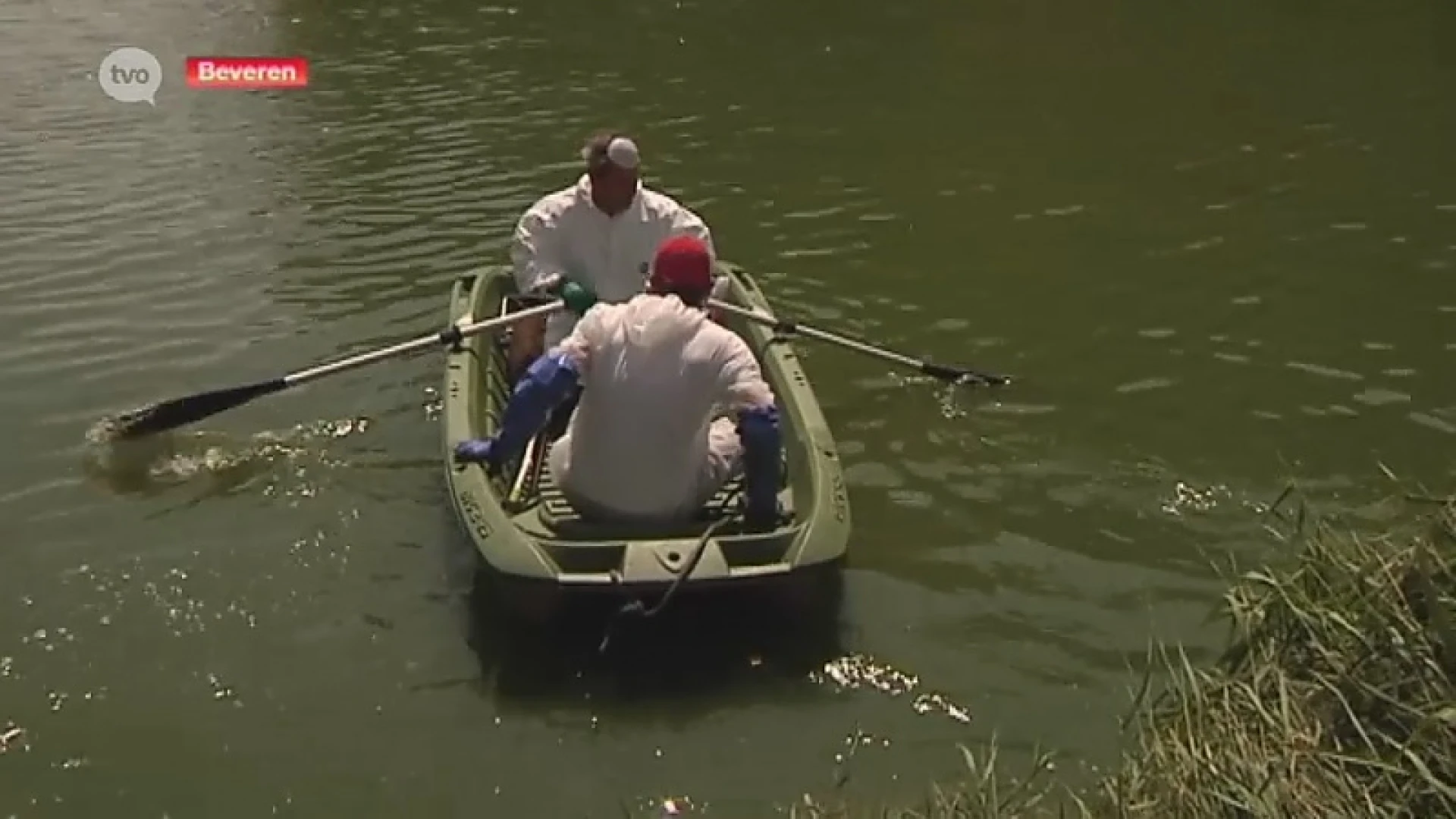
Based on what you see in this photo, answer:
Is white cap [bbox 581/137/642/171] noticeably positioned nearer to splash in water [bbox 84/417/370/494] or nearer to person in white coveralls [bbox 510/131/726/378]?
person in white coveralls [bbox 510/131/726/378]

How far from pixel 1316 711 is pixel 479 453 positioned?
401 cm

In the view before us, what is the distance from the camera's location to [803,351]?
10805mm

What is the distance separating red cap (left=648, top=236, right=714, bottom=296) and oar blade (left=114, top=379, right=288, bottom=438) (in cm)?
290

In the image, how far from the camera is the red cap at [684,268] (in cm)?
686

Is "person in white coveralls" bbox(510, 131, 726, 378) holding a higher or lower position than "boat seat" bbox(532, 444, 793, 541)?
higher

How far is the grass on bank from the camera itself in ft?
15.2

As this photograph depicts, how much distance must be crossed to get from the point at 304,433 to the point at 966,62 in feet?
42.0

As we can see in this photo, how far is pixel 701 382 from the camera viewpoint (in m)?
6.82

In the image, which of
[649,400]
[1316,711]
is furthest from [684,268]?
[1316,711]

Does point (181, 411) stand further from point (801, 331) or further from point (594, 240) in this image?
point (801, 331)

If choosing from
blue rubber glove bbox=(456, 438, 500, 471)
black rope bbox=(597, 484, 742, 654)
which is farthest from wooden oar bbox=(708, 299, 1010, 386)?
black rope bbox=(597, 484, 742, 654)

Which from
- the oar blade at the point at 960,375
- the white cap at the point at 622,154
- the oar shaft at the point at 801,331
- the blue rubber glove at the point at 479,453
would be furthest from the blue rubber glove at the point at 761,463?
the oar blade at the point at 960,375

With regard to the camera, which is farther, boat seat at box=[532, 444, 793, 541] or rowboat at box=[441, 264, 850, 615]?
boat seat at box=[532, 444, 793, 541]

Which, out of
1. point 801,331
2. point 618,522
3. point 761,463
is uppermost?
point 801,331
